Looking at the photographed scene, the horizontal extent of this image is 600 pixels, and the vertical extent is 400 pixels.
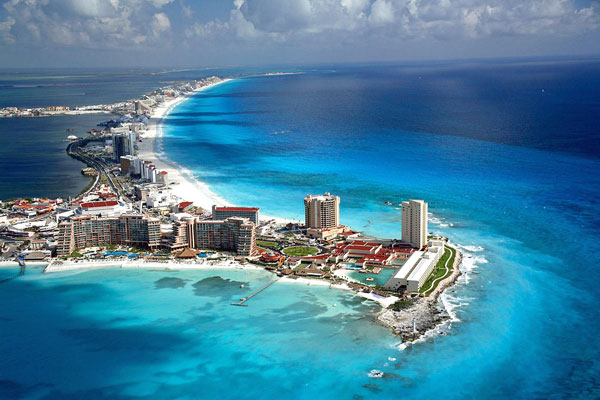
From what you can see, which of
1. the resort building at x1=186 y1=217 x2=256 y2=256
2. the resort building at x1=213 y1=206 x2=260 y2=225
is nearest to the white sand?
the resort building at x1=186 y1=217 x2=256 y2=256

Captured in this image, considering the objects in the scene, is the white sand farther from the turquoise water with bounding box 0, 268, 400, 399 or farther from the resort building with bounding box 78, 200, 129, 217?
the resort building with bounding box 78, 200, 129, 217

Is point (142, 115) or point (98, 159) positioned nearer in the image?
point (98, 159)

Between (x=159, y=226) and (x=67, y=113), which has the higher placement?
(x=67, y=113)

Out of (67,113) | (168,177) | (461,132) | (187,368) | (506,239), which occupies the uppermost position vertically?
(67,113)

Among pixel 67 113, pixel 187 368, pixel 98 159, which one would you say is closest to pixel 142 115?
pixel 67 113

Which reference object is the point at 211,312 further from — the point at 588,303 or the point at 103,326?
the point at 588,303

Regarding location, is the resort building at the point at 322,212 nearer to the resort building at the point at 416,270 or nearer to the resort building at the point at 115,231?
the resort building at the point at 416,270
